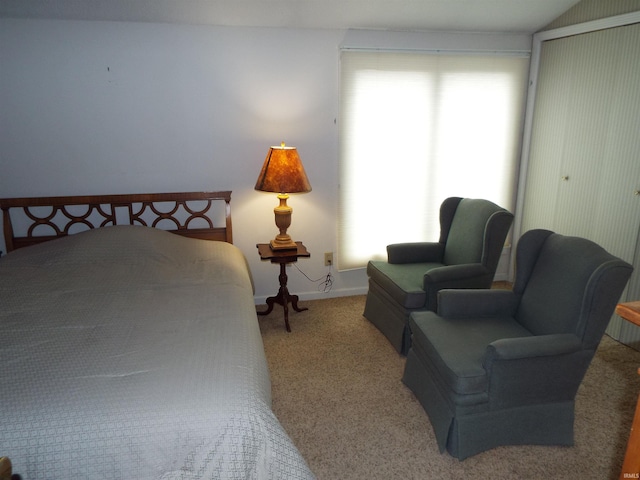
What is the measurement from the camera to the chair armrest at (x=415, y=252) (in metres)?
3.32

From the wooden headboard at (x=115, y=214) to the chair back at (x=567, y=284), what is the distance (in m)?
2.11

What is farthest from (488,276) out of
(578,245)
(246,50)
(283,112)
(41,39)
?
(41,39)

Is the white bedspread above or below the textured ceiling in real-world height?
below

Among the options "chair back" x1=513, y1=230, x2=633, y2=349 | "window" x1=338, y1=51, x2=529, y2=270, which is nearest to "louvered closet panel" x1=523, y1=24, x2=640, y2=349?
"window" x1=338, y1=51, x2=529, y2=270

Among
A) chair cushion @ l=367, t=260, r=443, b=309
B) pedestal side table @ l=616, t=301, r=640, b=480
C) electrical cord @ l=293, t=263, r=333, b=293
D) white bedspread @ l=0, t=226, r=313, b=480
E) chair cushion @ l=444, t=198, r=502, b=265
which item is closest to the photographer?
pedestal side table @ l=616, t=301, r=640, b=480

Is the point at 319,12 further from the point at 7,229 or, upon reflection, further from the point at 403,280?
the point at 7,229

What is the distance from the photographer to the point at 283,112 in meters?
3.41

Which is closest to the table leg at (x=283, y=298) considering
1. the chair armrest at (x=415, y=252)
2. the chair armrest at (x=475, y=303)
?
the chair armrest at (x=415, y=252)

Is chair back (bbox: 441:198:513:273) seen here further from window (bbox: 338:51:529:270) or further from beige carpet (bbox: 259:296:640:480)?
beige carpet (bbox: 259:296:640:480)

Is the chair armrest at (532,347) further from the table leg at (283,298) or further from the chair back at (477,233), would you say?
the table leg at (283,298)

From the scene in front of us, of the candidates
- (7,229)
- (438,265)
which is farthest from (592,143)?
(7,229)

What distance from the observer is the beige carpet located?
6.63 feet

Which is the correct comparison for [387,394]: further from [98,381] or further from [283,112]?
[283,112]

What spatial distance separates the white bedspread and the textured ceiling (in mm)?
1748
